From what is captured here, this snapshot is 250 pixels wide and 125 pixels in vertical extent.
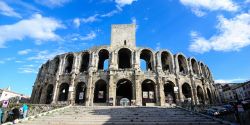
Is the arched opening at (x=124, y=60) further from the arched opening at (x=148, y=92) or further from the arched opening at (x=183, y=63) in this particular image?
the arched opening at (x=183, y=63)

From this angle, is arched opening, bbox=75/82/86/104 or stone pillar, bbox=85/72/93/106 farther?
arched opening, bbox=75/82/86/104

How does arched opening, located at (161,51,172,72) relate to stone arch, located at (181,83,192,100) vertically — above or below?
above

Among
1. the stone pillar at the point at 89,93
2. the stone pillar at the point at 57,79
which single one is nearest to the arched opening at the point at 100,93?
the stone pillar at the point at 89,93

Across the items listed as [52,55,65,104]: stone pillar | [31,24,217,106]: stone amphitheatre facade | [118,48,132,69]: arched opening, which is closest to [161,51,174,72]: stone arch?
[31,24,217,106]: stone amphitheatre facade

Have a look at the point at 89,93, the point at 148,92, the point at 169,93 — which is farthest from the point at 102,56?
the point at 169,93

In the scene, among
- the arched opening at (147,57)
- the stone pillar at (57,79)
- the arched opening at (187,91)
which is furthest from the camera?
the arched opening at (147,57)

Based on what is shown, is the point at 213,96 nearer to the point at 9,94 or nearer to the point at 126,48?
the point at 126,48

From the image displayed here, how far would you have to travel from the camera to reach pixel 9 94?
210 ft

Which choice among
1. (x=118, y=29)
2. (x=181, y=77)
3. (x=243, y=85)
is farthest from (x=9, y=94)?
(x=243, y=85)

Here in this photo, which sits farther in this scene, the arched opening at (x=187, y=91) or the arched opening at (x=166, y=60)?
the arched opening at (x=166, y=60)

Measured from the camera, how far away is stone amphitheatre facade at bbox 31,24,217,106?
2965 cm

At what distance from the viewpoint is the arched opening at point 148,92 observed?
102ft

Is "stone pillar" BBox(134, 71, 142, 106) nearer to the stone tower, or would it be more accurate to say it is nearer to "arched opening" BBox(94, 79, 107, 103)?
"arched opening" BBox(94, 79, 107, 103)

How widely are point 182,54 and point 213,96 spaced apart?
10.8 m
